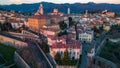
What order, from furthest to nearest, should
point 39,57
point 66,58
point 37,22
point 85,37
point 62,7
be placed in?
1. point 62,7
2. point 37,22
3. point 85,37
4. point 39,57
5. point 66,58

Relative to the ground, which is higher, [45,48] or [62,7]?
[45,48]

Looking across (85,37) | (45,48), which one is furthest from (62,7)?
(45,48)

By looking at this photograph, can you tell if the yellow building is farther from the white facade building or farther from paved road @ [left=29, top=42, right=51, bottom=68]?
paved road @ [left=29, top=42, right=51, bottom=68]

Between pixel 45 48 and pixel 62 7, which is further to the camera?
pixel 62 7

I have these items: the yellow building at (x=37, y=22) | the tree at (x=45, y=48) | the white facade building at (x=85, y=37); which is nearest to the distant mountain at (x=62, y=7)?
the yellow building at (x=37, y=22)

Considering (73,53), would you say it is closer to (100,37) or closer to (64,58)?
(64,58)

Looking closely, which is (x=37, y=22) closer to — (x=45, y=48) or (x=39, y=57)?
(x=45, y=48)

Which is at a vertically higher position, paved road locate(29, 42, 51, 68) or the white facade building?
paved road locate(29, 42, 51, 68)

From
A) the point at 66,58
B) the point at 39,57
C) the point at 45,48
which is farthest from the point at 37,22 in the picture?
the point at 66,58

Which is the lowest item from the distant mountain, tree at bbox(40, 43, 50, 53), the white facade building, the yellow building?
the distant mountain

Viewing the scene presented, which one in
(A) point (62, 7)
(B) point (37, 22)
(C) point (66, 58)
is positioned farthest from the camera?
(A) point (62, 7)

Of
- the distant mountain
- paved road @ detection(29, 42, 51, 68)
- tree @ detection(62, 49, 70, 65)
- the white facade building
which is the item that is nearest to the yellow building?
the white facade building

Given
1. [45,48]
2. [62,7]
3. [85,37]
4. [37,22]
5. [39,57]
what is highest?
[45,48]
